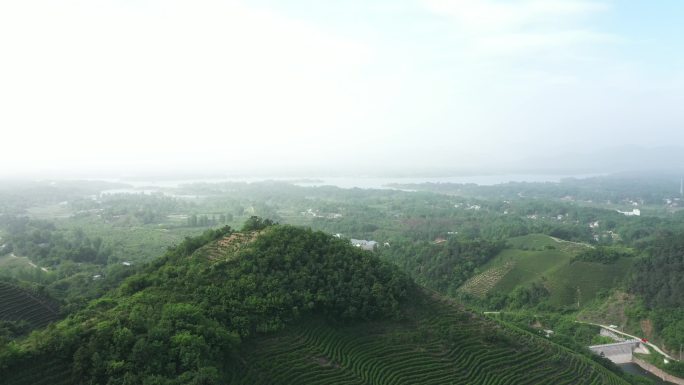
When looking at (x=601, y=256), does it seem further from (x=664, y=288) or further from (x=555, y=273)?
(x=664, y=288)

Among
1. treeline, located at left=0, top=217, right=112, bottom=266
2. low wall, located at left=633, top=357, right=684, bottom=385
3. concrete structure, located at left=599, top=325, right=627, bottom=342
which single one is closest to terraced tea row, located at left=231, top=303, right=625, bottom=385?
low wall, located at left=633, top=357, right=684, bottom=385

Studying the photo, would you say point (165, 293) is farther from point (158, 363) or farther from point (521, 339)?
point (521, 339)

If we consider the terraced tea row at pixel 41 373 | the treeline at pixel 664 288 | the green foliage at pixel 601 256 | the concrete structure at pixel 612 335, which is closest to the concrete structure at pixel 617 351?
the concrete structure at pixel 612 335

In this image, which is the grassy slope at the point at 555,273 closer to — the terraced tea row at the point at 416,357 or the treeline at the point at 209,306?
the terraced tea row at the point at 416,357

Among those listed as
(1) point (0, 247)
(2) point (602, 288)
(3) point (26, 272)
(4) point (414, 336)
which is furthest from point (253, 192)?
(4) point (414, 336)

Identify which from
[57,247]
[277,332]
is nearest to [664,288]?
[277,332]

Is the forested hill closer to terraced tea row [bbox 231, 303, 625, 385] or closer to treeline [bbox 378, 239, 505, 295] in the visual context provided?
terraced tea row [bbox 231, 303, 625, 385]
